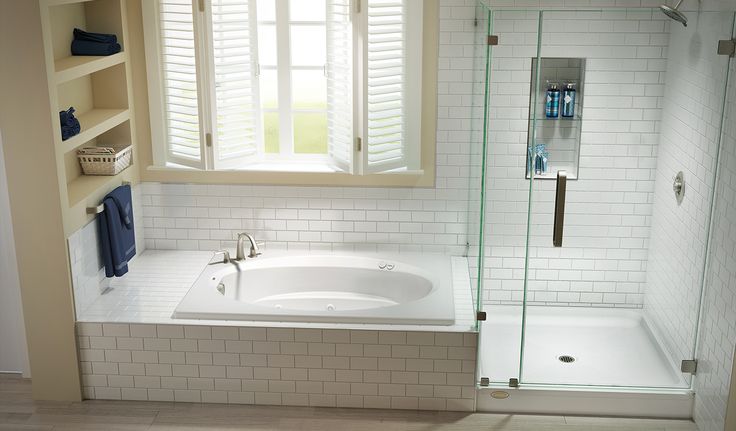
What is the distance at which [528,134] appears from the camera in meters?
4.15

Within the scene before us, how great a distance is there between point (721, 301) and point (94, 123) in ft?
11.6

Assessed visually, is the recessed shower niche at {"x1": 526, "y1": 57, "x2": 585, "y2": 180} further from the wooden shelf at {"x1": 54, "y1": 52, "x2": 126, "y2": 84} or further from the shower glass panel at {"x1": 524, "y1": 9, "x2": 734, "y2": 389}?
the wooden shelf at {"x1": 54, "y1": 52, "x2": 126, "y2": 84}

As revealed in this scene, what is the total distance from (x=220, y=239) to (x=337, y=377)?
147 cm

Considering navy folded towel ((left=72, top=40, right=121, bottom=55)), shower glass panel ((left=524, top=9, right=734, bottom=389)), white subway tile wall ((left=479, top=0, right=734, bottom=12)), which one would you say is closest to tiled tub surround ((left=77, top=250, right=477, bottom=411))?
shower glass panel ((left=524, top=9, right=734, bottom=389))

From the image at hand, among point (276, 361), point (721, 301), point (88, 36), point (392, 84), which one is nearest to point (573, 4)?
point (392, 84)

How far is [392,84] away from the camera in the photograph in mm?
5129

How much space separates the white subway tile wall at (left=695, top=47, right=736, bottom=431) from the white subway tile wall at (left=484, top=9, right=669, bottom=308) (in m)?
0.37

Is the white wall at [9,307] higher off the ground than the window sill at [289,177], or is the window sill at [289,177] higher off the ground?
the window sill at [289,177]

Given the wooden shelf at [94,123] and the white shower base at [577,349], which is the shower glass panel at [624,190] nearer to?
the white shower base at [577,349]

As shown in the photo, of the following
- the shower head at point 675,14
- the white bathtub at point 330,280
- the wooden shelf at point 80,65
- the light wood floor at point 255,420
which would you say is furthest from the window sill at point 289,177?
the shower head at point 675,14

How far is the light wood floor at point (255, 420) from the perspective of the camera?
4.43 m

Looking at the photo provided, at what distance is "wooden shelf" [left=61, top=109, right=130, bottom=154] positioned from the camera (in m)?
4.56

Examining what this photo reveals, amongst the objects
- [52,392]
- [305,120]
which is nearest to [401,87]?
[52,392]

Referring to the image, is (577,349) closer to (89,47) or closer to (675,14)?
(675,14)
